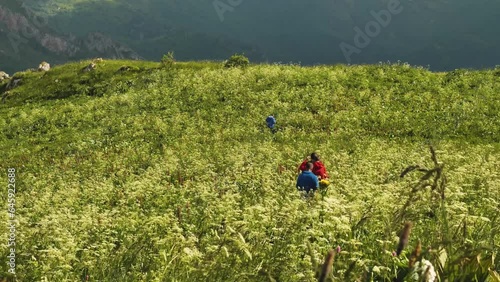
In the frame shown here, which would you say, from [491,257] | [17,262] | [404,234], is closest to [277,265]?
[491,257]

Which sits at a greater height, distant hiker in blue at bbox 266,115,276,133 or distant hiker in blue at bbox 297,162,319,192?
distant hiker in blue at bbox 266,115,276,133

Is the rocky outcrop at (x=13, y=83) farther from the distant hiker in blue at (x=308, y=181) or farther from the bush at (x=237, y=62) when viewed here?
the distant hiker in blue at (x=308, y=181)

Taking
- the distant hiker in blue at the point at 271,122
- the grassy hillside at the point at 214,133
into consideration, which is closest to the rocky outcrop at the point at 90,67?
the grassy hillside at the point at 214,133

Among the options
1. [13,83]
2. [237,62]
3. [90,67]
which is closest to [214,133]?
[237,62]

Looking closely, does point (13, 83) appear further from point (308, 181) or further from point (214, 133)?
point (308, 181)

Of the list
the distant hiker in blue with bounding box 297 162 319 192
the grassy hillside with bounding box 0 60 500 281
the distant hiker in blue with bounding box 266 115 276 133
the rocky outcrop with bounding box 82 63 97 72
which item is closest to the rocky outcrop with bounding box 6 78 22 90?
the grassy hillside with bounding box 0 60 500 281

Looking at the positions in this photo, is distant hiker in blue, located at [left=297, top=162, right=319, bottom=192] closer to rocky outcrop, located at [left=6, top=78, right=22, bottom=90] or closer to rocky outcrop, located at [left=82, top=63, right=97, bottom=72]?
rocky outcrop, located at [left=82, top=63, right=97, bottom=72]

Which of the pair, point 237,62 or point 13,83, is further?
point 13,83

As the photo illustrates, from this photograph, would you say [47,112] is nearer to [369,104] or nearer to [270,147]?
[270,147]

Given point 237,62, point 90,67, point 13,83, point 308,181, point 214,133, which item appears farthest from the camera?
point 13,83

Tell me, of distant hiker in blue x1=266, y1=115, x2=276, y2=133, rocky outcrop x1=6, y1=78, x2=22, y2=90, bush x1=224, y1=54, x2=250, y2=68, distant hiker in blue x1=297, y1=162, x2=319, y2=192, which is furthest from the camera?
rocky outcrop x1=6, y1=78, x2=22, y2=90

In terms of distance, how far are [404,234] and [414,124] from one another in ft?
97.8

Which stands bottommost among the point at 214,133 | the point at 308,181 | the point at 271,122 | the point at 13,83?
the point at 13,83

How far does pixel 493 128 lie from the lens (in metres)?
28.0
